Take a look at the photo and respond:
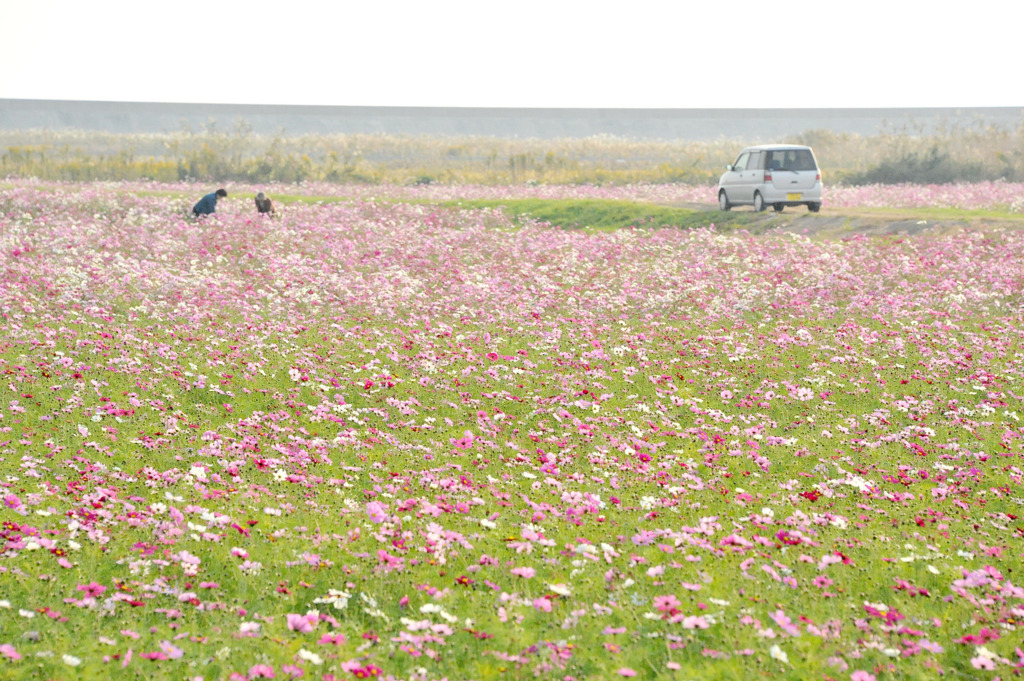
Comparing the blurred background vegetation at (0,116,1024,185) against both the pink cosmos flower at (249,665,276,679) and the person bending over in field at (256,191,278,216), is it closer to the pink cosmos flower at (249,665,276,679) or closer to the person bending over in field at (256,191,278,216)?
Answer: the person bending over in field at (256,191,278,216)

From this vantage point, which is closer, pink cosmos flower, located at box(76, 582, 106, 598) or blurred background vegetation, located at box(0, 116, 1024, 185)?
pink cosmos flower, located at box(76, 582, 106, 598)

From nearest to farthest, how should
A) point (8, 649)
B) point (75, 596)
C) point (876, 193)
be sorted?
point (8, 649) < point (75, 596) < point (876, 193)

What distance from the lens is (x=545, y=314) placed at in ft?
55.7

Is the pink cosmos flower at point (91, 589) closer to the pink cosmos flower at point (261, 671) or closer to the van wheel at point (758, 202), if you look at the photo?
the pink cosmos flower at point (261, 671)

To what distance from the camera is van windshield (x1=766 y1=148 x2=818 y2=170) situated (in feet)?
95.8

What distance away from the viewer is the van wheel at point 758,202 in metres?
29.4

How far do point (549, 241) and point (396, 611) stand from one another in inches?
747

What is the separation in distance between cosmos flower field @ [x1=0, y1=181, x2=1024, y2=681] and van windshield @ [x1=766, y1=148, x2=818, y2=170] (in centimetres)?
1074

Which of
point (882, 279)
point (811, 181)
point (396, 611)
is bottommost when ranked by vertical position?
point (396, 611)

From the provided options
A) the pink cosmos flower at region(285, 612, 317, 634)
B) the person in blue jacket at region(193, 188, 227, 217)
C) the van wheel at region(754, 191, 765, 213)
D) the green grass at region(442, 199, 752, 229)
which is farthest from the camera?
the van wheel at region(754, 191, 765, 213)

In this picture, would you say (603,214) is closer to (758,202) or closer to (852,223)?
(758,202)

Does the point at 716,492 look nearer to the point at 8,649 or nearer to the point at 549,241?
the point at 8,649

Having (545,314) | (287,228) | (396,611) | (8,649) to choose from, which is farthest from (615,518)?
(287,228)

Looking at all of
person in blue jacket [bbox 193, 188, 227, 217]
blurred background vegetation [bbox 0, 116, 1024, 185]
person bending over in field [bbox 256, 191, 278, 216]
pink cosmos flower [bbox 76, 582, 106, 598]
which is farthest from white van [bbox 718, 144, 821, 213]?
pink cosmos flower [bbox 76, 582, 106, 598]
